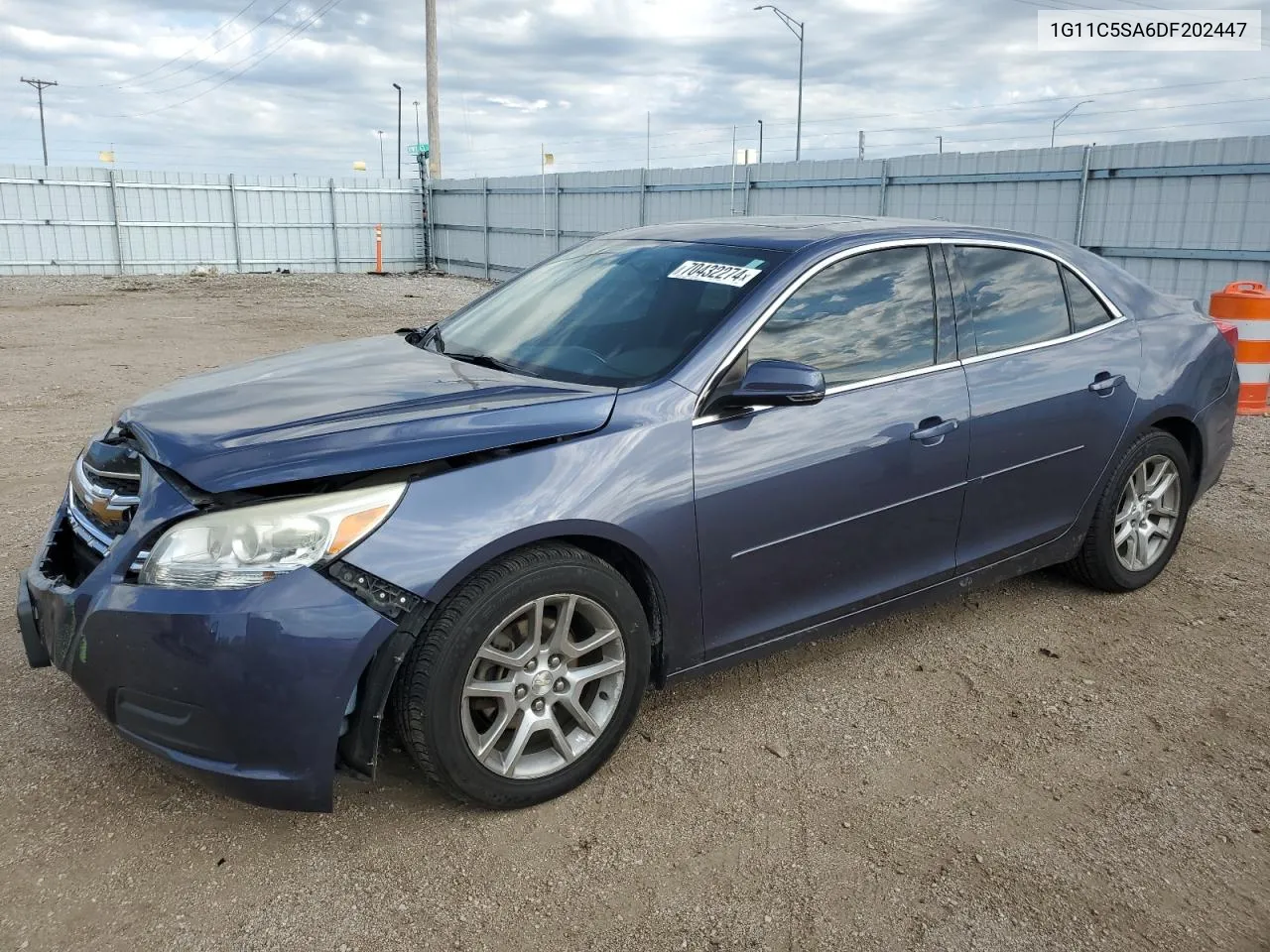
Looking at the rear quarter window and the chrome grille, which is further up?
the rear quarter window

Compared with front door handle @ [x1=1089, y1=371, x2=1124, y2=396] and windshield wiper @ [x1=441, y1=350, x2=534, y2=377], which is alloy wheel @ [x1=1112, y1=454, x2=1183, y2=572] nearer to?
front door handle @ [x1=1089, y1=371, x2=1124, y2=396]

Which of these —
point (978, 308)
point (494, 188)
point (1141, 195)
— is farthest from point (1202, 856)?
point (494, 188)

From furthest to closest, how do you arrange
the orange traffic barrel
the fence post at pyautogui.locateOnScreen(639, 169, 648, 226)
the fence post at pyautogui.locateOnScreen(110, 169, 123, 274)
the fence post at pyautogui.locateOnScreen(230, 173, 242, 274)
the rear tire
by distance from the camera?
the fence post at pyautogui.locateOnScreen(230, 173, 242, 274) → the fence post at pyautogui.locateOnScreen(110, 169, 123, 274) → the fence post at pyautogui.locateOnScreen(639, 169, 648, 226) → the orange traffic barrel → the rear tire

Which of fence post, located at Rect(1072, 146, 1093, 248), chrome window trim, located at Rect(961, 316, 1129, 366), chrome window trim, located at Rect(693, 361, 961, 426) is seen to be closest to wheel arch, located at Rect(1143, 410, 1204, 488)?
chrome window trim, located at Rect(961, 316, 1129, 366)

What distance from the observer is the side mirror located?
10.0 feet

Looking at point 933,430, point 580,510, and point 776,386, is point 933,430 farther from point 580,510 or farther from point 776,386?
point 580,510

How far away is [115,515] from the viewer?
2.91 metres

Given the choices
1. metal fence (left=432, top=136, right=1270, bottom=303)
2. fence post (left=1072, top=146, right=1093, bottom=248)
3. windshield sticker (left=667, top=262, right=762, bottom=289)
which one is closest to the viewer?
windshield sticker (left=667, top=262, right=762, bottom=289)

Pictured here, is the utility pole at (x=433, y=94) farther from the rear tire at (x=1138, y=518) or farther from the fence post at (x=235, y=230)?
the rear tire at (x=1138, y=518)

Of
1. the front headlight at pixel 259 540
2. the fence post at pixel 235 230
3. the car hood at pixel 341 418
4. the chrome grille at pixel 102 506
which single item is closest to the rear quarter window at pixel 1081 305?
the car hood at pixel 341 418

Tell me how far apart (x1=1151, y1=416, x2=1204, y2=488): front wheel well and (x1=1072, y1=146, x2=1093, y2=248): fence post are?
8.88 metres

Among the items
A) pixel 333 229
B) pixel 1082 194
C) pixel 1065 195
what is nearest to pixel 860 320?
pixel 1082 194

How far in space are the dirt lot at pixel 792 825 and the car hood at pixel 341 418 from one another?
105 cm

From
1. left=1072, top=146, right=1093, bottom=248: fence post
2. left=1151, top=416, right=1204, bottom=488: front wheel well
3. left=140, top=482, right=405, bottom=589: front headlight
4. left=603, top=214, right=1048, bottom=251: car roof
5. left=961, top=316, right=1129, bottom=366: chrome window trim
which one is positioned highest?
left=1072, top=146, right=1093, bottom=248: fence post
